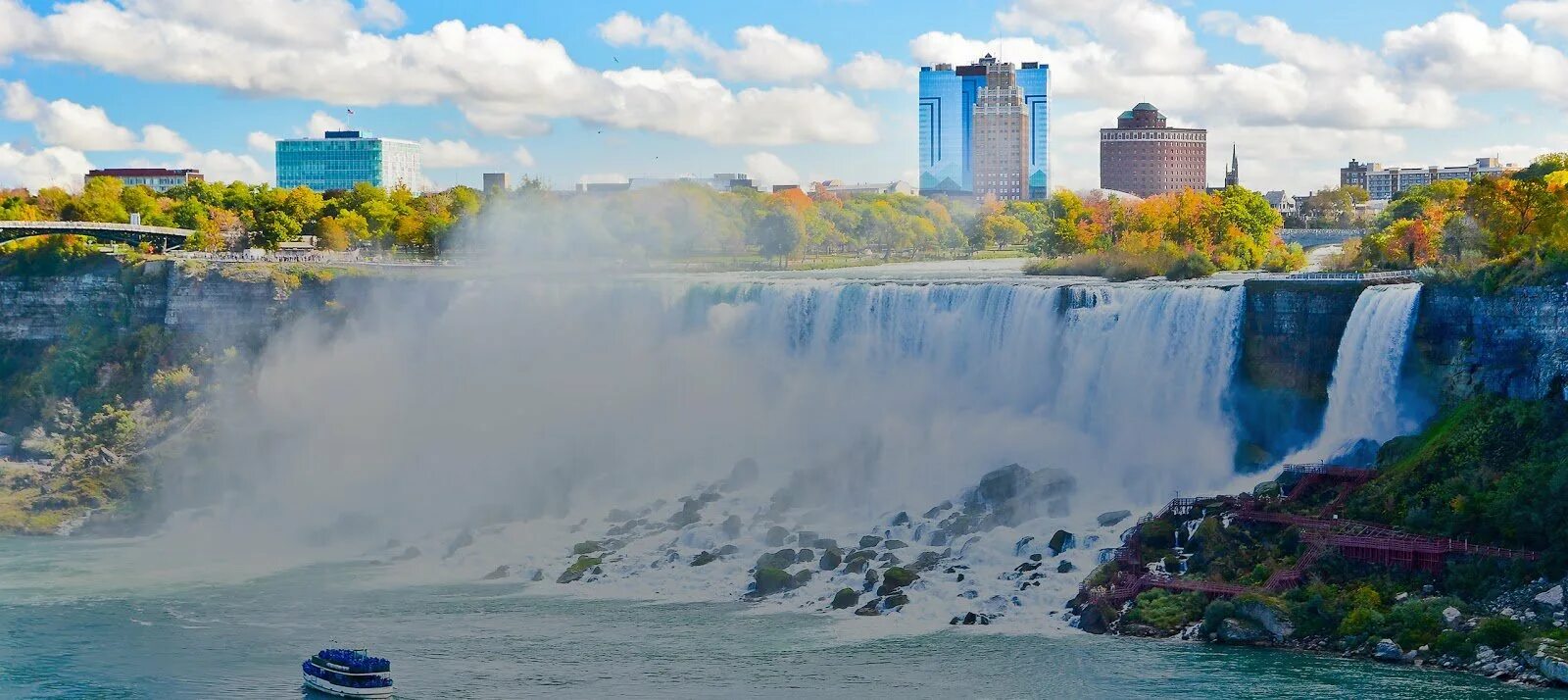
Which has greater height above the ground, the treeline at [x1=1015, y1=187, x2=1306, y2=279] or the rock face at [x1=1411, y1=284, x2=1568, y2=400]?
the treeline at [x1=1015, y1=187, x2=1306, y2=279]

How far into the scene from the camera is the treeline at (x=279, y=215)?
90500mm

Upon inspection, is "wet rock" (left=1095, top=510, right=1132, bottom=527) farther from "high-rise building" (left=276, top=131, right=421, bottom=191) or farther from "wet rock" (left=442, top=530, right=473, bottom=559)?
"high-rise building" (left=276, top=131, right=421, bottom=191)

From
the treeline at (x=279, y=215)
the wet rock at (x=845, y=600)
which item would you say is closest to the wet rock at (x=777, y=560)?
the wet rock at (x=845, y=600)

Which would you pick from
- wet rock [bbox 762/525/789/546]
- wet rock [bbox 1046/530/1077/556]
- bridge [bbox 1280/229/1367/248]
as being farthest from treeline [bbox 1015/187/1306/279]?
wet rock [bbox 1046/530/1077/556]

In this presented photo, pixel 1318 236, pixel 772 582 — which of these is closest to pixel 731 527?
pixel 772 582

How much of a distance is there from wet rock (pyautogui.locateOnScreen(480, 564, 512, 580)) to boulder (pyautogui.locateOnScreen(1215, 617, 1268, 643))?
1892 cm

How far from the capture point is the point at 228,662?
39.5m

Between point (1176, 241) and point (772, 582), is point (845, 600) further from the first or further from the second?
point (1176, 241)

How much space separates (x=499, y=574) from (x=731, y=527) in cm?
635

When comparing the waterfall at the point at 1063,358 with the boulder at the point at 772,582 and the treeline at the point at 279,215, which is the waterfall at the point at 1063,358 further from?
the treeline at the point at 279,215

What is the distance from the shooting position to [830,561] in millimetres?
45844

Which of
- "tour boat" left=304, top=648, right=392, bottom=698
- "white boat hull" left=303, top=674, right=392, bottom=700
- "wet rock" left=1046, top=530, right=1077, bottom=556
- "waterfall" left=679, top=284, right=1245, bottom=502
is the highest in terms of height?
"waterfall" left=679, top=284, right=1245, bottom=502

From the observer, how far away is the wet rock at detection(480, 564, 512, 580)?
4831 cm

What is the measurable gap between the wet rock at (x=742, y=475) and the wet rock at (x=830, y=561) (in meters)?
9.30
